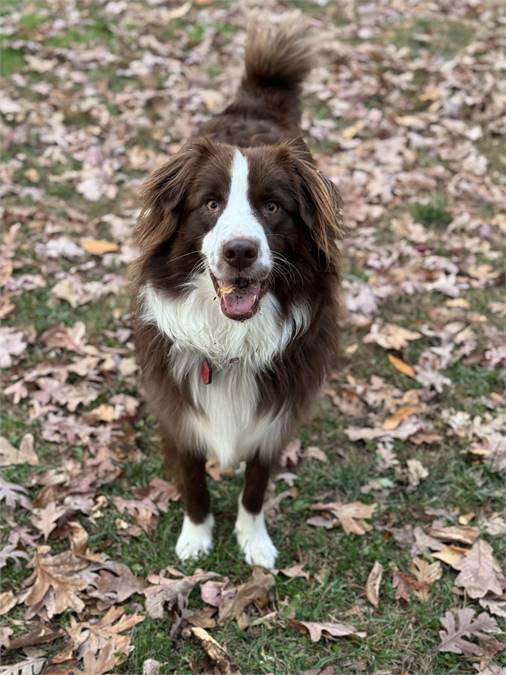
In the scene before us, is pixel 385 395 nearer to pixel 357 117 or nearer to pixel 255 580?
pixel 255 580

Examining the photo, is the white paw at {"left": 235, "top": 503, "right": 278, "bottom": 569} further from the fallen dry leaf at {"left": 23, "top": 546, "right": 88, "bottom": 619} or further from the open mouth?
the open mouth

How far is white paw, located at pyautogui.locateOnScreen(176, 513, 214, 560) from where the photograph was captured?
344cm

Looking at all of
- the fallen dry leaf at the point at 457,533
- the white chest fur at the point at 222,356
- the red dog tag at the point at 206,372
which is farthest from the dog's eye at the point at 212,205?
the fallen dry leaf at the point at 457,533

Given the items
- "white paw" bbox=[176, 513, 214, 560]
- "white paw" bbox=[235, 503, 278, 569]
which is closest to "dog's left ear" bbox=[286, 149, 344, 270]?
"white paw" bbox=[235, 503, 278, 569]

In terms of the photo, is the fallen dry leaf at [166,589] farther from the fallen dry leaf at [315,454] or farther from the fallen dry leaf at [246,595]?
the fallen dry leaf at [315,454]

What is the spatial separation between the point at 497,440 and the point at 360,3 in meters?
7.20

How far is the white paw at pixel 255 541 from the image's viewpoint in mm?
3438

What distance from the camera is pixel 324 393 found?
432 cm

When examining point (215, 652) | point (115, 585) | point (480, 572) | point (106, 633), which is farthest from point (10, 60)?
point (480, 572)

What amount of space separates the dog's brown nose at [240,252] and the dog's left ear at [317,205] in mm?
445

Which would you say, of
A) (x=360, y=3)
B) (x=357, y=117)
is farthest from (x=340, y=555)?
(x=360, y=3)

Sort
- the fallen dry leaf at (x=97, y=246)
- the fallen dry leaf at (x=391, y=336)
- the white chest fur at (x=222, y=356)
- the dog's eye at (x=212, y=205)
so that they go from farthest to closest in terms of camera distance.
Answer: the fallen dry leaf at (x=97, y=246) → the fallen dry leaf at (x=391, y=336) → the white chest fur at (x=222, y=356) → the dog's eye at (x=212, y=205)

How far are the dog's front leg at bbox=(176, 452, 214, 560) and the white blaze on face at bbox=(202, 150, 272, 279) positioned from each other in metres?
1.21

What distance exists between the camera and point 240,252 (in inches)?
95.6
